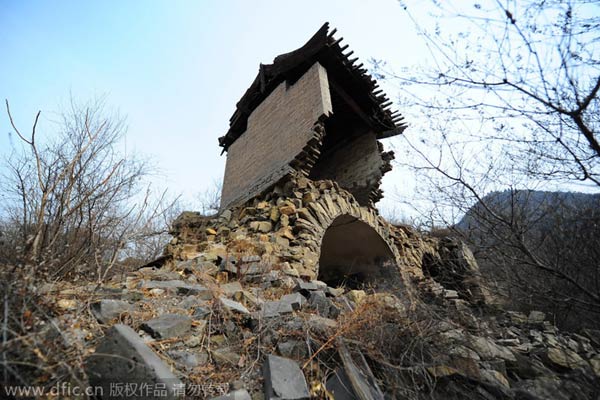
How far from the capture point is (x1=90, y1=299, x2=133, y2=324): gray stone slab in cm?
170

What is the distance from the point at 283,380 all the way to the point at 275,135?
558cm

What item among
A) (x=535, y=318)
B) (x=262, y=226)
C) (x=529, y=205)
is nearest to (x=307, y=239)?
(x=262, y=226)

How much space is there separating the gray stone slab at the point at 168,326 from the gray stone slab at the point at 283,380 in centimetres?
64

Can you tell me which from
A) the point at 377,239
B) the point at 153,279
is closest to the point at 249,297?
the point at 153,279

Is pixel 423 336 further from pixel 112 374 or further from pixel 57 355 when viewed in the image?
pixel 57 355

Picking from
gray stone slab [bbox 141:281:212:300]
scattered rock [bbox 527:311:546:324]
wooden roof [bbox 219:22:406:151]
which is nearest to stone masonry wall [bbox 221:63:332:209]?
wooden roof [bbox 219:22:406:151]

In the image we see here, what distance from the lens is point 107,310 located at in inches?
69.2

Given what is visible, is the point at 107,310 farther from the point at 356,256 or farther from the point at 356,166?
the point at 356,166

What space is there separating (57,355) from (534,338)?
4.63 m

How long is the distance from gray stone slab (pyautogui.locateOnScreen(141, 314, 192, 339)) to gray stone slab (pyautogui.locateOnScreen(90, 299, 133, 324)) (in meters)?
0.19

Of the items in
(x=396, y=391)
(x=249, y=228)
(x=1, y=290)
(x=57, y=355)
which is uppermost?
(x=249, y=228)

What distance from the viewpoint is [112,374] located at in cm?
121

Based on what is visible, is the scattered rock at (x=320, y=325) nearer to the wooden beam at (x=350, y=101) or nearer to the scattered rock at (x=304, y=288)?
the scattered rock at (x=304, y=288)

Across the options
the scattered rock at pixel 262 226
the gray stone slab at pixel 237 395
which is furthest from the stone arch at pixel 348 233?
the gray stone slab at pixel 237 395
